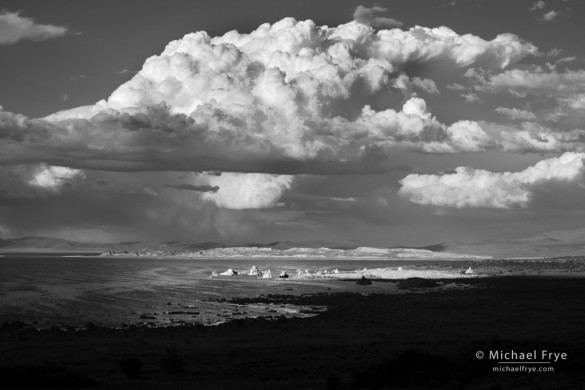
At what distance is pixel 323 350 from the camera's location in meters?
38.7

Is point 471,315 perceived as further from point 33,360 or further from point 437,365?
point 33,360

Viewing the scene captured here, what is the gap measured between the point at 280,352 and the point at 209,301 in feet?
144

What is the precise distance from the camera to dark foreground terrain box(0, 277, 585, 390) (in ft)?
93.6

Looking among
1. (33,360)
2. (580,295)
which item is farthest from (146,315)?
(580,295)

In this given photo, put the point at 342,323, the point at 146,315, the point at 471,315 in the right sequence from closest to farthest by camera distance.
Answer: the point at 342,323
the point at 471,315
the point at 146,315

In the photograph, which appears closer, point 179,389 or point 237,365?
point 179,389

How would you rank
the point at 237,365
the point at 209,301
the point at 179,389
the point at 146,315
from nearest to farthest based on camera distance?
the point at 179,389, the point at 237,365, the point at 146,315, the point at 209,301

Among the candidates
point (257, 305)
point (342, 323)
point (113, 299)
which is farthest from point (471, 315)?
point (113, 299)

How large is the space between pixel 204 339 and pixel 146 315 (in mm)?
20945

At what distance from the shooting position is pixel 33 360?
34.9m

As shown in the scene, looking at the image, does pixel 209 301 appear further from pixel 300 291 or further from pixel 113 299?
pixel 300 291

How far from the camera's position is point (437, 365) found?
98.0 feet

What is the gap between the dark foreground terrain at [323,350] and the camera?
2853cm

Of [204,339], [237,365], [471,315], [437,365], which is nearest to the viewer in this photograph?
[437,365]
